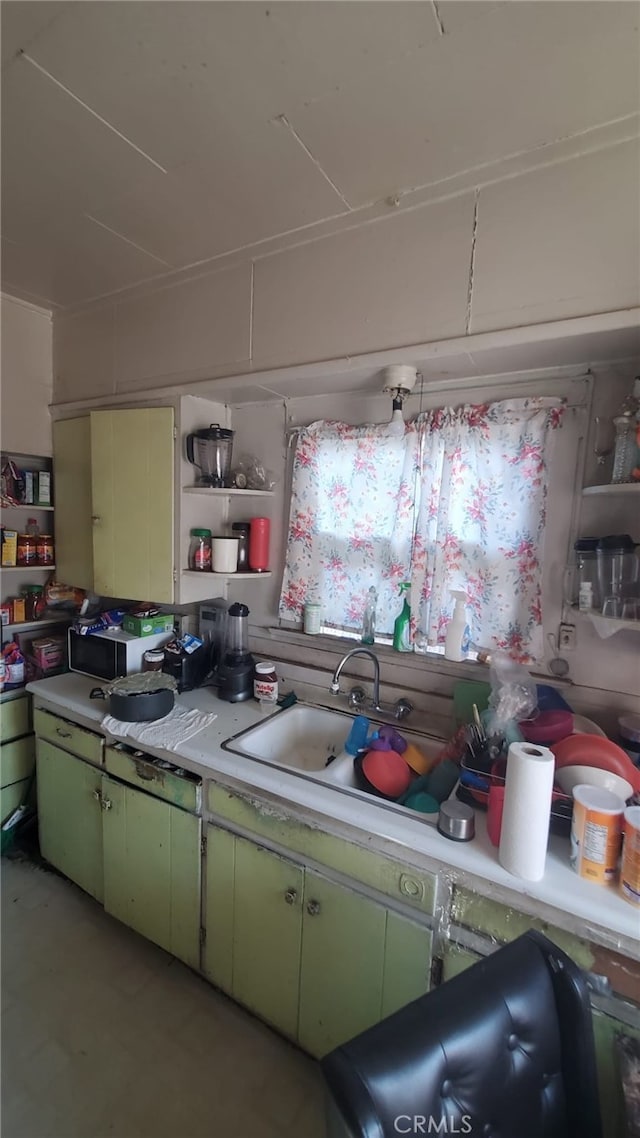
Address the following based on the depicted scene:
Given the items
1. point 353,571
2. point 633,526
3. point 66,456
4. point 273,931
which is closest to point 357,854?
point 273,931

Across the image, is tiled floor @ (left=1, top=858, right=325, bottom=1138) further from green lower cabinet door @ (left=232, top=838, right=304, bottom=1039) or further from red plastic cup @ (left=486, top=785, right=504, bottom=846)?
red plastic cup @ (left=486, top=785, right=504, bottom=846)

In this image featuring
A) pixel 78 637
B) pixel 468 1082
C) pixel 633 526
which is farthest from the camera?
pixel 78 637

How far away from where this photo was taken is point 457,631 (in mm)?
1522

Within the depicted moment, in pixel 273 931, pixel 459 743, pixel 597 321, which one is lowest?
pixel 273 931

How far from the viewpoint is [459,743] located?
1.37 metres

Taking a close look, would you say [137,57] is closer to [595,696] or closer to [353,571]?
[353,571]

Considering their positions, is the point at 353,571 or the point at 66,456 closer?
the point at 353,571

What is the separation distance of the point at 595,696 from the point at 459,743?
43cm

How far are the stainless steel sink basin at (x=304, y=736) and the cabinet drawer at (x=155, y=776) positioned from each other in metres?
0.25

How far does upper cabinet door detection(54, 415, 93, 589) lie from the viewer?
84.4 inches

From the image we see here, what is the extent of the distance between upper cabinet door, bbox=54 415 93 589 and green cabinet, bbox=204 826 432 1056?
4.42 feet

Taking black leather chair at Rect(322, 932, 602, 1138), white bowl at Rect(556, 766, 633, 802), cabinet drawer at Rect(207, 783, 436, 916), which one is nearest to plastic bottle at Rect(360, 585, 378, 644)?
cabinet drawer at Rect(207, 783, 436, 916)

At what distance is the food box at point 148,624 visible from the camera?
1.98m

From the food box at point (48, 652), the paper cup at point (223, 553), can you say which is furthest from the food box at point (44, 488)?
the paper cup at point (223, 553)
